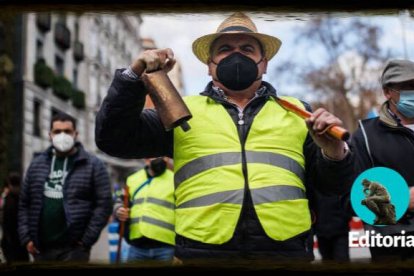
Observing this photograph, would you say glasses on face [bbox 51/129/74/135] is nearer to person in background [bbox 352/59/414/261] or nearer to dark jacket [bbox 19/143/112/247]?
dark jacket [bbox 19/143/112/247]

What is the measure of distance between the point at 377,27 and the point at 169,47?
59 cm

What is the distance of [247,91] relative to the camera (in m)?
2.12

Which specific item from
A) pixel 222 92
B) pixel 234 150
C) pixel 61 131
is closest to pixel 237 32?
pixel 222 92

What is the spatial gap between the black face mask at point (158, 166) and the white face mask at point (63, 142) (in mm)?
1311

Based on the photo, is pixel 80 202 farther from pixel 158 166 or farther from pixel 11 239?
pixel 11 239

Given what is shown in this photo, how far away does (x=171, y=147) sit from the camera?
2.15 m

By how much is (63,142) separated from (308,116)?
1450 mm

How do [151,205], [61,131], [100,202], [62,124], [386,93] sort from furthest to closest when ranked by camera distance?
1. [151,205]
2. [100,202]
3. [61,131]
4. [62,124]
5. [386,93]

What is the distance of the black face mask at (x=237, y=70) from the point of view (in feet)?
6.75

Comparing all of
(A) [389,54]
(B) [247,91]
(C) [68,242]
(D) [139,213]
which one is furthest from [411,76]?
(D) [139,213]

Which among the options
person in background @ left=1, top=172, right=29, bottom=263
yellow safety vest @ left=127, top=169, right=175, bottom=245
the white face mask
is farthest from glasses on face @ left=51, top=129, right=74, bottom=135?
yellow safety vest @ left=127, top=169, right=175, bottom=245

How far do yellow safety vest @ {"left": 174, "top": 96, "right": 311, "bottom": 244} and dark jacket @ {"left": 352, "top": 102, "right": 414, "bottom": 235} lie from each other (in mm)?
206

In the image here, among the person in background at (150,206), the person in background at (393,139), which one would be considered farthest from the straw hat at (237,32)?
the person in background at (150,206)

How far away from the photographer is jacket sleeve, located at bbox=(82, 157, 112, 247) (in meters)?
3.56
